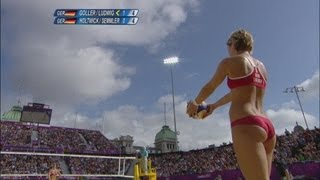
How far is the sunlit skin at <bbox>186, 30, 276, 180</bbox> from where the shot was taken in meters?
2.54

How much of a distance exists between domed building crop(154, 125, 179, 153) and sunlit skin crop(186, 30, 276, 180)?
72587mm

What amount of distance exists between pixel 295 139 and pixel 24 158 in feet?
94.6

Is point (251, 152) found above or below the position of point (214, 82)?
below

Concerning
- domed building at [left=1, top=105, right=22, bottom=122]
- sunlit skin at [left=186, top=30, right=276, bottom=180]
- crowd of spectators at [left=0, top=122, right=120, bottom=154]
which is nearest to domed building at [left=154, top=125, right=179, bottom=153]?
crowd of spectators at [left=0, top=122, right=120, bottom=154]

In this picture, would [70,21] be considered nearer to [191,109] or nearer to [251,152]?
[191,109]

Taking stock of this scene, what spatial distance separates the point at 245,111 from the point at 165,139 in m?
73.7

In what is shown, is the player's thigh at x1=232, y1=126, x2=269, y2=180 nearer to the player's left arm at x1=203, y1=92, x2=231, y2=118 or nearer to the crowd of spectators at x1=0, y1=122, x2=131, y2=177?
the player's left arm at x1=203, y1=92, x2=231, y2=118

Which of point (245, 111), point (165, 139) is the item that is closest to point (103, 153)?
point (165, 139)

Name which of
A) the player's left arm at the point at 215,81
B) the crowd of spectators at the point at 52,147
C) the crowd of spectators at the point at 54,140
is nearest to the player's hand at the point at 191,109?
the player's left arm at the point at 215,81

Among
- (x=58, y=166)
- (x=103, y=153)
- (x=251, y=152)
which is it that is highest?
(x=103, y=153)

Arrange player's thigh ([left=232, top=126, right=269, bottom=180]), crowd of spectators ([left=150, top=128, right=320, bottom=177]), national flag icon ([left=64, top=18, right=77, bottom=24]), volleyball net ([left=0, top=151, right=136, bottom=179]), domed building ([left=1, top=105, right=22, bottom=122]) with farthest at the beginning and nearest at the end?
domed building ([left=1, top=105, right=22, bottom=122]) < volleyball net ([left=0, top=151, right=136, bottom=179]) < national flag icon ([left=64, top=18, right=77, bottom=24]) < crowd of spectators ([left=150, top=128, right=320, bottom=177]) < player's thigh ([left=232, top=126, right=269, bottom=180])

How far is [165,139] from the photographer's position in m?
75.4

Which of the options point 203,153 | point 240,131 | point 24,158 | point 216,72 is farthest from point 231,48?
point 24,158

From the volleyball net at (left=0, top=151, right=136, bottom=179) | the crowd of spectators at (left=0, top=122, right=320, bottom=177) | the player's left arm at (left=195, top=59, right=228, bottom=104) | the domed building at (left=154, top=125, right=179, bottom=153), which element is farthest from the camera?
the domed building at (left=154, top=125, right=179, bottom=153)
